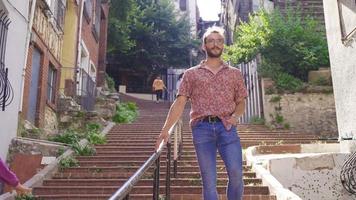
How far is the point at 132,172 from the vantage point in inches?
312

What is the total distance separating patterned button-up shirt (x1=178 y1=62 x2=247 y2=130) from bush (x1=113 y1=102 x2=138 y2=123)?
12245 millimetres

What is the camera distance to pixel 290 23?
14.4 metres

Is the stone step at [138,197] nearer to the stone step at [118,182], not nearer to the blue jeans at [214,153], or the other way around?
the stone step at [118,182]

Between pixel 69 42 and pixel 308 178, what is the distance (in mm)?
11061

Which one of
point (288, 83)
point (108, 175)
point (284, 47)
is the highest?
point (284, 47)

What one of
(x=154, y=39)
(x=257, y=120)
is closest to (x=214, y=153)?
(x=257, y=120)

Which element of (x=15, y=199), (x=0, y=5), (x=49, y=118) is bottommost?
(x=15, y=199)

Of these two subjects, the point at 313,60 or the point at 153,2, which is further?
the point at 153,2

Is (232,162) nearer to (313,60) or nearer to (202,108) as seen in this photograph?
(202,108)

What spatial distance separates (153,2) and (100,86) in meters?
9.40

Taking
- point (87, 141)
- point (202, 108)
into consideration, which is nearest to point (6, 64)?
point (87, 141)

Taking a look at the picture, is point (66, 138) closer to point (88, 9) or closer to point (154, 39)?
point (88, 9)

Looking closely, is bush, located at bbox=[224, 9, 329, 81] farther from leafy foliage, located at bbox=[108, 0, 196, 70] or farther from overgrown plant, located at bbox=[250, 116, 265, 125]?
leafy foliage, located at bbox=[108, 0, 196, 70]

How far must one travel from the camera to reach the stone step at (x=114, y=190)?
6206 millimetres
